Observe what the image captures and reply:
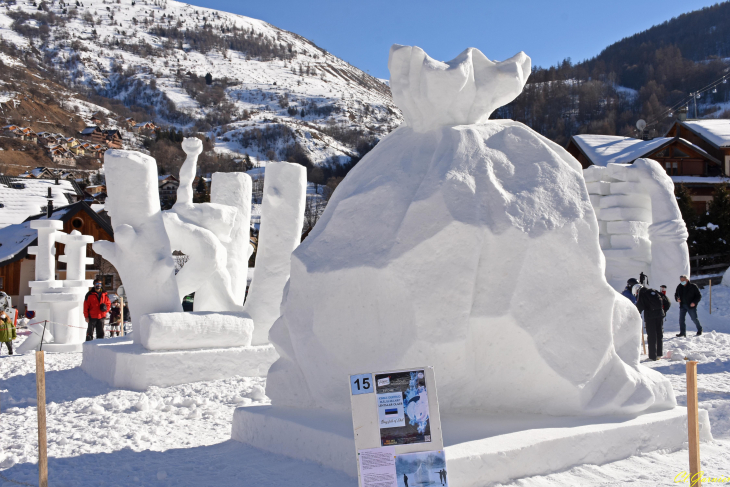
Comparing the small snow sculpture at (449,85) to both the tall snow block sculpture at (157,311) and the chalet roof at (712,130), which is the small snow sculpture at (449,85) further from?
the chalet roof at (712,130)

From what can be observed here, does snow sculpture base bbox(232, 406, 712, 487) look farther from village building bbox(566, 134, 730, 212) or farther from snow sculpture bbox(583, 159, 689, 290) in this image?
village building bbox(566, 134, 730, 212)

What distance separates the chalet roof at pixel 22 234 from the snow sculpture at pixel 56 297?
9.71 meters

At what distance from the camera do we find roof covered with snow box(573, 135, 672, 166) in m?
29.3

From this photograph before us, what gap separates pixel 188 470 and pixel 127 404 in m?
2.78

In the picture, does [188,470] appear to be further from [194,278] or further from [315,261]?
[194,278]

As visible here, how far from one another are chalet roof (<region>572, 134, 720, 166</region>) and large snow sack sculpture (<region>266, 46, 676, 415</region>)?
25.4 metres

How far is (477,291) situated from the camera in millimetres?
4020

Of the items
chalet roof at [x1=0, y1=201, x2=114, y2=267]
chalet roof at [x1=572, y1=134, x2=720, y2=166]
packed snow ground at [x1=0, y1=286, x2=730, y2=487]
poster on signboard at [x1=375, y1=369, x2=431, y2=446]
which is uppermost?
chalet roof at [x1=572, y1=134, x2=720, y2=166]

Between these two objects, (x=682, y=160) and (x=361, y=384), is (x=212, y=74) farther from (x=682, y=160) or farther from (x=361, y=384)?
(x=361, y=384)

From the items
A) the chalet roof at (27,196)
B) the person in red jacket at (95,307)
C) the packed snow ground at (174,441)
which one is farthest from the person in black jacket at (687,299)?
the chalet roof at (27,196)

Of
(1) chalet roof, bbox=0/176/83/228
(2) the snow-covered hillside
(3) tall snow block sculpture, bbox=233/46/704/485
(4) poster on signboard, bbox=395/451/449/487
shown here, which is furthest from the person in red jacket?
(2) the snow-covered hillside

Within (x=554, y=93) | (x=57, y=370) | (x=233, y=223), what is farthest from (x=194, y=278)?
(x=554, y=93)

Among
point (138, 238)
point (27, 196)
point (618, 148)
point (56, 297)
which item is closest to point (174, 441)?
point (138, 238)

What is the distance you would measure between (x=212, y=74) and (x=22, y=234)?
129m
